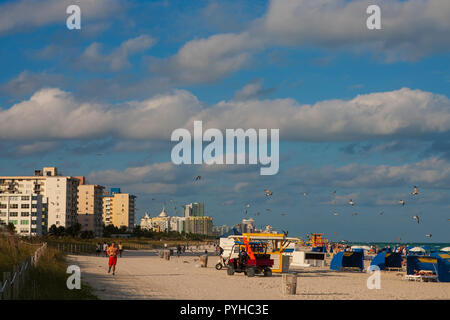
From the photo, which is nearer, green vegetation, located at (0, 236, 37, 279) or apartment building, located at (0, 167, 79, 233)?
green vegetation, located at (0, 236, 37, 279)

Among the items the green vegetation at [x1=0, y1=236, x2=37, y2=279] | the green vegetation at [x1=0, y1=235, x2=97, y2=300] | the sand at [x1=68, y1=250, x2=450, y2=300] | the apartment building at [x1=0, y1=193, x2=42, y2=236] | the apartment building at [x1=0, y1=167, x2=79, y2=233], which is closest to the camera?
the green vegetation at [x1=0, y1=235, x2=97, y2=300]

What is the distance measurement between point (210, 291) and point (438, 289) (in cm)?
1044

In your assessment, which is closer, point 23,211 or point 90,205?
point 23,211

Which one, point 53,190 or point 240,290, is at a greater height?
point 53,190

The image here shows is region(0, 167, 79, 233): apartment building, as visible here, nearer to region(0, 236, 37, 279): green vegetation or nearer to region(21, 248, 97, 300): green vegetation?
region(0, 236, 37, 279): green vegetation

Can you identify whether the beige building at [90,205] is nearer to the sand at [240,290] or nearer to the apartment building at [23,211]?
the apartment building at [23,211]

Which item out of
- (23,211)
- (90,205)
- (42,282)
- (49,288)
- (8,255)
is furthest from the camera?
(90,205)

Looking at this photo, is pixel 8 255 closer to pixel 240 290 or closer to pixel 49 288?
pixel 49 288

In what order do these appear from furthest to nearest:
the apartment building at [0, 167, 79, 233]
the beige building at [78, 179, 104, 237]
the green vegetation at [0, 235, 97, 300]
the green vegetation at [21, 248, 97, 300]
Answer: the beige building at [78, 179, 104, 237] → the apartment building at [0, 167, 79, 233] → the green vegetation at [0, 235, 97, 300] → the green vegetation at [21, 248, 97, 300]

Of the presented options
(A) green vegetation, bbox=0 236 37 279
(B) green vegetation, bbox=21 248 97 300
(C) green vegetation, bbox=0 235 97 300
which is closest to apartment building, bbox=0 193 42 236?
(A) green vegetation, bbox=0 236 37 279

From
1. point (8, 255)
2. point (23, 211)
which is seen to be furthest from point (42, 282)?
point (23, 211)

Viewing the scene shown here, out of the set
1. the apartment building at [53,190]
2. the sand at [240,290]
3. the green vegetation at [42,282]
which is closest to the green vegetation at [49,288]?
the green vegetation at [42,282]
